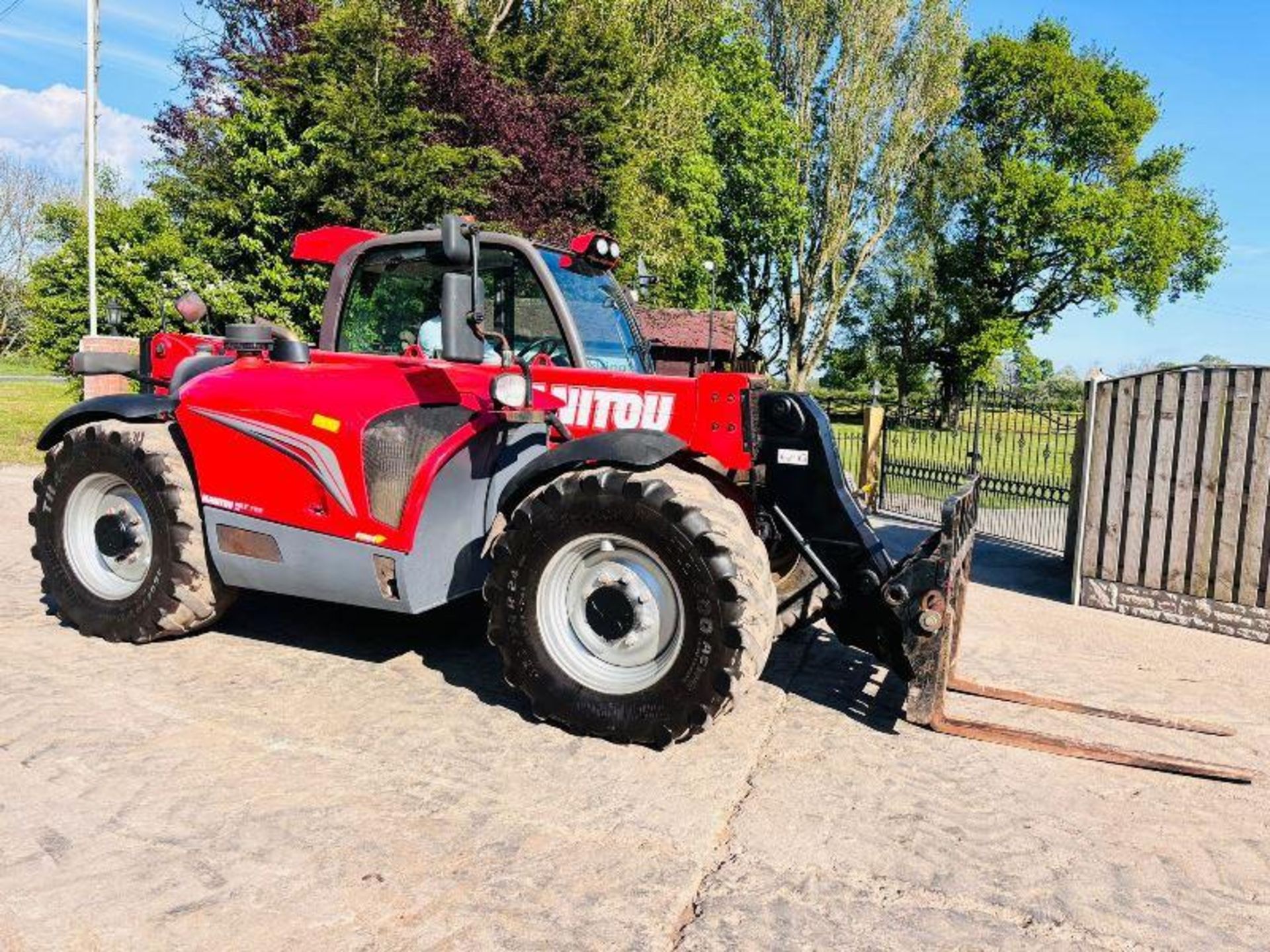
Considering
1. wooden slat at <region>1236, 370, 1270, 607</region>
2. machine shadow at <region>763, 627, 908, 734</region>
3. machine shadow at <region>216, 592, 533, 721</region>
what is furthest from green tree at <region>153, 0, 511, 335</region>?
wooden slat at <region>1236, 370, 1270, 607</region>

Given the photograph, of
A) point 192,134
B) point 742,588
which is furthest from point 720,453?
point 192,134

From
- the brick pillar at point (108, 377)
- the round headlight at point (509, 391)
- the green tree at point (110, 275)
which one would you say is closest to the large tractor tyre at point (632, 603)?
the round headlight at point (509, 391)

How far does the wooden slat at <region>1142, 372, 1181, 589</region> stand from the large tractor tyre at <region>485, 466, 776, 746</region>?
5398mm

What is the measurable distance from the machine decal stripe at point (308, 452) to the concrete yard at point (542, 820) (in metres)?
1.03

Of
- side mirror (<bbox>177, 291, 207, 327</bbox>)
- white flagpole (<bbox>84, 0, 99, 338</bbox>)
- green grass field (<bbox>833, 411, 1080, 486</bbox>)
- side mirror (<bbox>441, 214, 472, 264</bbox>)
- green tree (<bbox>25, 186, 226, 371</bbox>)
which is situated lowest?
green grass field (<bbox>833, 411, 1080, 486</bbox>)

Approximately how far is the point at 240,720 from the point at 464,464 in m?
1.55

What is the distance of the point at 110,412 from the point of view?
536 cm

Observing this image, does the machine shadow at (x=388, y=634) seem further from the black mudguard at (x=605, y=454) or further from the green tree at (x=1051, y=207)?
the green tree at (x=1051, y=207)

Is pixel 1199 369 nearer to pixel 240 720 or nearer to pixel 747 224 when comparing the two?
pixel 240 720

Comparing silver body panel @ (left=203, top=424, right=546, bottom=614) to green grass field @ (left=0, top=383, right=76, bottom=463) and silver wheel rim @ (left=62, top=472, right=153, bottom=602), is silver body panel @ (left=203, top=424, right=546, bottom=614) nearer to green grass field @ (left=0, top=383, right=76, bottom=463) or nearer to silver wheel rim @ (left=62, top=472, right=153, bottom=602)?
silver wheel rim @ (left=62, top=472, right=153, bottom=602)

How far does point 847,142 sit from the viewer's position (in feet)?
109

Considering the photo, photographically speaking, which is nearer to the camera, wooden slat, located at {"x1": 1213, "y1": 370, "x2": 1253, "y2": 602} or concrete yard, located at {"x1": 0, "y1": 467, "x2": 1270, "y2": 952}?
concrete yard, located at {"x1": 0, "y1": 467, "x2": 1270, "y2": 952}

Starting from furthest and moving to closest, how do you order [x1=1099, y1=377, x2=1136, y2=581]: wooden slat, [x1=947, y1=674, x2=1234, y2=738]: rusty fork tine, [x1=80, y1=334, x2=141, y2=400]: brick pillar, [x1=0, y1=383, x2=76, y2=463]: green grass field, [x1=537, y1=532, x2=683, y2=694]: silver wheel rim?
[x1=0, y1=383, x2=76, y2=463]: green grass field → [x1=80, y1=334, x2=141, y2=400]: brick pillar → [x1=1099, y1=377, x2=1136, y2=581]: wooden slat → [x1=947, y1=674, x2=1234, y2=738]: rusty fork tine → [x1=537, y1=532, x2=683, y2=694]: silver wheel rim

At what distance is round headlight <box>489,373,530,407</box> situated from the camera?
3.97 metres
